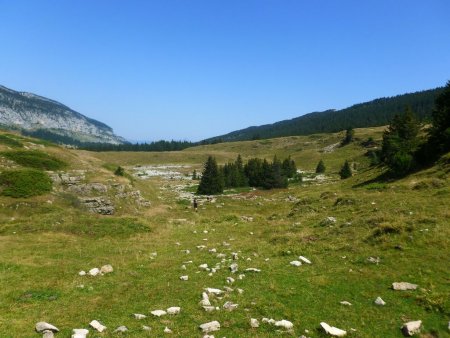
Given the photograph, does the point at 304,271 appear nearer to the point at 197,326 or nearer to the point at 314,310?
the point at 314,310

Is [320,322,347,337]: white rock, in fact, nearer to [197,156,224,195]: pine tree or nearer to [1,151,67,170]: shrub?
[1,151,67,170]: shrub

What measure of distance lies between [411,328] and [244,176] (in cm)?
7119

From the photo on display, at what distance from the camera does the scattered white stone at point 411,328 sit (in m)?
10.3

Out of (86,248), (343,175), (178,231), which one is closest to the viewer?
(86,248)

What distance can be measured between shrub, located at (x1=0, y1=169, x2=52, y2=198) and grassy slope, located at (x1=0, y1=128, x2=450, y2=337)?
3.07 meters

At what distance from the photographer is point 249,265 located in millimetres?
17594

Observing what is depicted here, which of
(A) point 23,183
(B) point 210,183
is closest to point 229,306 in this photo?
(A) point 23,183

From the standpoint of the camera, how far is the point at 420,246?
56.4 ft

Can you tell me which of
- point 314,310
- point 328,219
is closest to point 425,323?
point 314,310

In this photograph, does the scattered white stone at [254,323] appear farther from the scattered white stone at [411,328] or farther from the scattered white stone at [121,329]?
the scattered white stone at [411,328]

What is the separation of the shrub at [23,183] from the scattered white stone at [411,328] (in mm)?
36502

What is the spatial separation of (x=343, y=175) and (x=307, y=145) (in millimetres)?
108819

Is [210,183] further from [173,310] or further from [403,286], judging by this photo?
[173,310]

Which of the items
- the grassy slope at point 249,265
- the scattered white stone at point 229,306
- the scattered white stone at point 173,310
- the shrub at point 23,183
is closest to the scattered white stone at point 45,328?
the grassy slope at point 249,265
